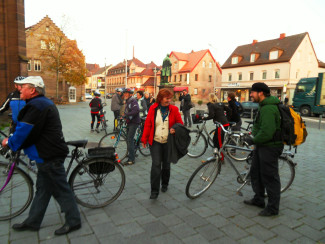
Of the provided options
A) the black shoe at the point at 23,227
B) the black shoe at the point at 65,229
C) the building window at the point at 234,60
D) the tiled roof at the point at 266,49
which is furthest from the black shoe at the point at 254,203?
the building window at the point at 234,60

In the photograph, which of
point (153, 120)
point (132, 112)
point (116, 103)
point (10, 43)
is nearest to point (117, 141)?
point (132, 112)

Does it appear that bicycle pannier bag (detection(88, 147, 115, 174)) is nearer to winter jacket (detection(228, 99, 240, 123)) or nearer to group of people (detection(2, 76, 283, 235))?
group of people (detection(2, 76, 283, 235))

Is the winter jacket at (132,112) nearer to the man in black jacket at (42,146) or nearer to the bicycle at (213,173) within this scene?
the bicycle at (213,173)

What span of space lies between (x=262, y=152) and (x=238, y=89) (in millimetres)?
43639

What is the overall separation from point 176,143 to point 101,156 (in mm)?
1249

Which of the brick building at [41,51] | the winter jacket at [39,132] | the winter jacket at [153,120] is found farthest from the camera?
the brick building at [41,51]

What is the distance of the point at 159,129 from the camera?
4.20 m

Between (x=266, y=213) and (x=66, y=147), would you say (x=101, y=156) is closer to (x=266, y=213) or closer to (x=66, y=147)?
(x=66, y=147)

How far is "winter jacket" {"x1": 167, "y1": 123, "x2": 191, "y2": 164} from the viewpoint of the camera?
4090 mm

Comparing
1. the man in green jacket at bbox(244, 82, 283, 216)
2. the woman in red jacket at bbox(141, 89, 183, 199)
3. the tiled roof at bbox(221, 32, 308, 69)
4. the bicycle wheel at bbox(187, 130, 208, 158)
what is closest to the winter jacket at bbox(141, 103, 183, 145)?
the woman in red jacket at bbox(141, 89, 183, 199)

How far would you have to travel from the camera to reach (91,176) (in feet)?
12.3

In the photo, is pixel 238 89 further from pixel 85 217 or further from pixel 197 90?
pixel 85 217

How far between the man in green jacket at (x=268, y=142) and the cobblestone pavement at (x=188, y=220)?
13.5 inches

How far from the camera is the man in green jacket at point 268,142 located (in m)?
3.46
